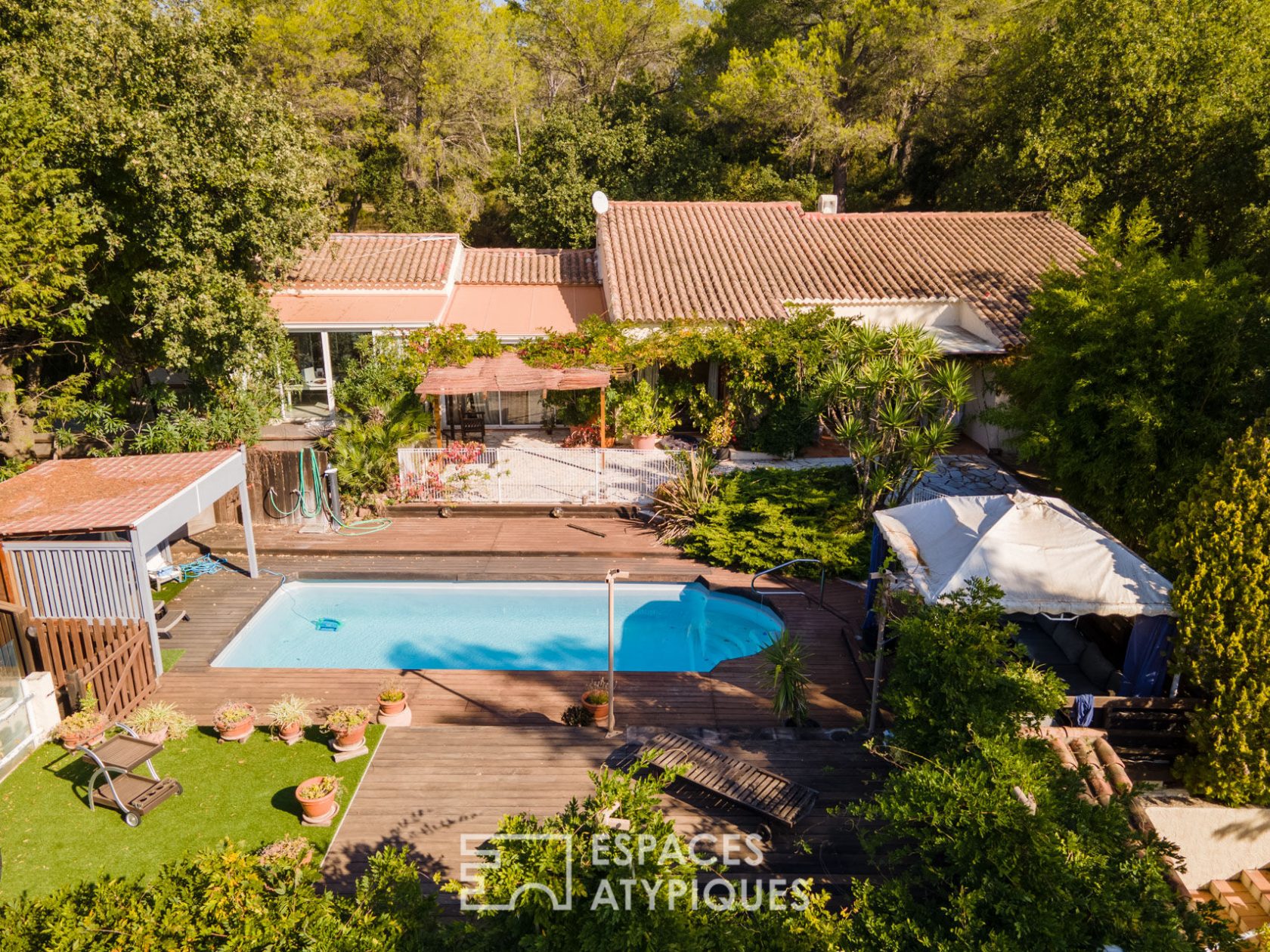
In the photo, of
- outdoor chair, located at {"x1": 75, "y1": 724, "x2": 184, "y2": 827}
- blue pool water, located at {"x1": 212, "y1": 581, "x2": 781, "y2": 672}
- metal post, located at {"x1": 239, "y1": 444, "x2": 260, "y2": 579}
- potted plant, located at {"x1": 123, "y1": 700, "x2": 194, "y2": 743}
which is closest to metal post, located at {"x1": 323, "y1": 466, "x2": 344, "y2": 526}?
metal post, located at {"x1": 239, "y1": 444, "x2": 260, "y2": 579}

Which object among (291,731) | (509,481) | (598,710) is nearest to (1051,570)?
(598,710)

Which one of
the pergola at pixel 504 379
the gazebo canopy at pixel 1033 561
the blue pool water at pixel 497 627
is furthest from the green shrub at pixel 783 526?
the pergola at pixel 504 379

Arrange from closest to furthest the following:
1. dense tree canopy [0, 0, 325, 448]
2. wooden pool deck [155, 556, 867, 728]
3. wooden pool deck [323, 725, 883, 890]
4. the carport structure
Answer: wooden pool deck [323, 725, 883, 890], wooden pool deck [155, 556, 867, 728], the carport structure, dense tree canopy [0, 0, 325, 448]

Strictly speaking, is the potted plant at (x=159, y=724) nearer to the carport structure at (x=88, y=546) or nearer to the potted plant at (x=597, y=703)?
the carport structure at (x=88, y=546)

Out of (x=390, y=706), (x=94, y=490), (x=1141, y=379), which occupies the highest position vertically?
(x=1141, y=379)

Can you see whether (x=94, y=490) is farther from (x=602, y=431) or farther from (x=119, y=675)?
(x=602, y=431)

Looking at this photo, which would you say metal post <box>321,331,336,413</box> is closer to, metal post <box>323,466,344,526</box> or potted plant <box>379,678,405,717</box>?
metal post <box>323,466,344,526</box>

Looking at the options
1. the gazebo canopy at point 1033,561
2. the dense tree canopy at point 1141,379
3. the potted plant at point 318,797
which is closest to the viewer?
the potted plant at point 318,797
